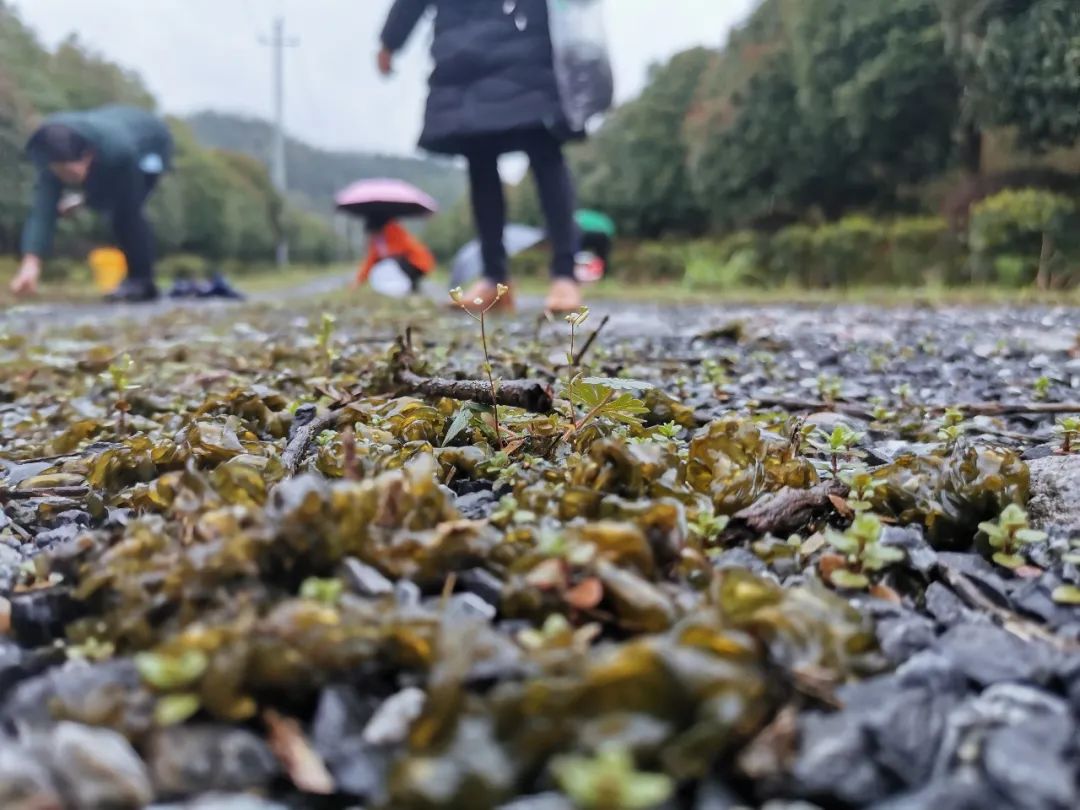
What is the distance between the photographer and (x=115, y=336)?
432 centimetres

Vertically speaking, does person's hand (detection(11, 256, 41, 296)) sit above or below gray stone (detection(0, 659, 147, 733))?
above

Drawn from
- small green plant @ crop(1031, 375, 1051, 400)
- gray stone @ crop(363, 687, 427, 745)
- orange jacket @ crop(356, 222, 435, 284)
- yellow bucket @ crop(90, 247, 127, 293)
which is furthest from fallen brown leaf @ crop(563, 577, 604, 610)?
yellow bucket @ crop(90, 247, 127, 293)

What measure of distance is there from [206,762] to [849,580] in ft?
1.96

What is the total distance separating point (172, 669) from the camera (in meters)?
0.62

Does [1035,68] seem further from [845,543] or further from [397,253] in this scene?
[397,253]

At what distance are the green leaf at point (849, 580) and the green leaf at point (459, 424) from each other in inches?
24.9

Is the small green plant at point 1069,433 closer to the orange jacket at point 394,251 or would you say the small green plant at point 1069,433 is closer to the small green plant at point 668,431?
the small green plant at point 668,431

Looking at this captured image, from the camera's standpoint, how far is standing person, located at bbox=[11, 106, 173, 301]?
29.9ft

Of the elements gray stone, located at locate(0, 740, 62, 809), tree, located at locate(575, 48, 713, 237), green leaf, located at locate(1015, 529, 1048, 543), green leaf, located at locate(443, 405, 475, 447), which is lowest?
gray stone, located at locate(0, 740, 62, 809)

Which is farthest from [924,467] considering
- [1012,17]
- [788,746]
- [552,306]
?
[1012,17]

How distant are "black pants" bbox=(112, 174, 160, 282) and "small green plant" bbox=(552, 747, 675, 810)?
978 cm

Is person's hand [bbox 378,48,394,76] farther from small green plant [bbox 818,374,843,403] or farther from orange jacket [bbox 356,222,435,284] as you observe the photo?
orange jacket [bbox 356,222,435,284]

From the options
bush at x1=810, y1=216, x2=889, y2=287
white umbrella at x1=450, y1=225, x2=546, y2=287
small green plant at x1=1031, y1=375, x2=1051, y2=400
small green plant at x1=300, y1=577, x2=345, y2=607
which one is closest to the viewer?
small green plant at x1=300, y1=577, x2=345, y2=607

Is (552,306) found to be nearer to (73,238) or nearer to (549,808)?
(549,808)
